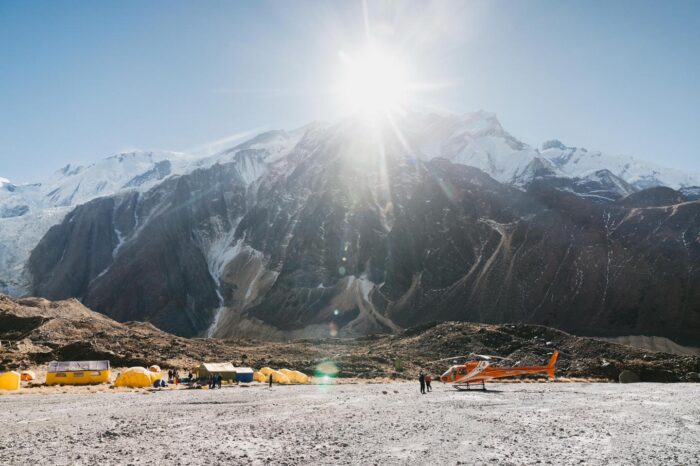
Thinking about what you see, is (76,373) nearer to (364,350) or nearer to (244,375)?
(244,375)

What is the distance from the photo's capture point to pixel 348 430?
23.4 meters

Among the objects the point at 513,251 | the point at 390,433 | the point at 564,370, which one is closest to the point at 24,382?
the point at 390,433

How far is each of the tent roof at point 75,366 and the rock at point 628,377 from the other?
56.1 meters

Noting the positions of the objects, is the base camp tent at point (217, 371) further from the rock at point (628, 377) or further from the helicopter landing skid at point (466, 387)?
the rock at point (628, 377)

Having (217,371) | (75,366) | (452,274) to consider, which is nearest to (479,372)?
(217,371)

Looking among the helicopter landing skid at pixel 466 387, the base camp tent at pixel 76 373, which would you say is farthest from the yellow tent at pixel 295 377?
the base camp tent at pixel 76 373

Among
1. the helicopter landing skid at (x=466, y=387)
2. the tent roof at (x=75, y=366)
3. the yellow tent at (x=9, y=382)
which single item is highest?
the tent roof at (x=75, y=366)

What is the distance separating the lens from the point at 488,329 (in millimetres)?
81000

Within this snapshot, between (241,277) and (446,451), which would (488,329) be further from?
(241,277)

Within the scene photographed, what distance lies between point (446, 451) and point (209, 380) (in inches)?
1447

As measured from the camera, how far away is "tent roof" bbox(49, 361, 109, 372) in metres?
49.4

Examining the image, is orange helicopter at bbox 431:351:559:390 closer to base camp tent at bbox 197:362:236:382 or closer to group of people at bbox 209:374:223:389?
group of people at bbox 209:374:223:389

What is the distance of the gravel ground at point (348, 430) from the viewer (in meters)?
18.0

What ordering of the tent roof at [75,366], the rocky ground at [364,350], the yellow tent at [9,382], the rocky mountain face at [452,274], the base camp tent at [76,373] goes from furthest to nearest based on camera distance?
the rocky mountain face at [452,274]
the rocky ground at [364,350]
the tent roof at [75,366]
the base camp tent at [76,373]
the yellow tent at [9,382]
